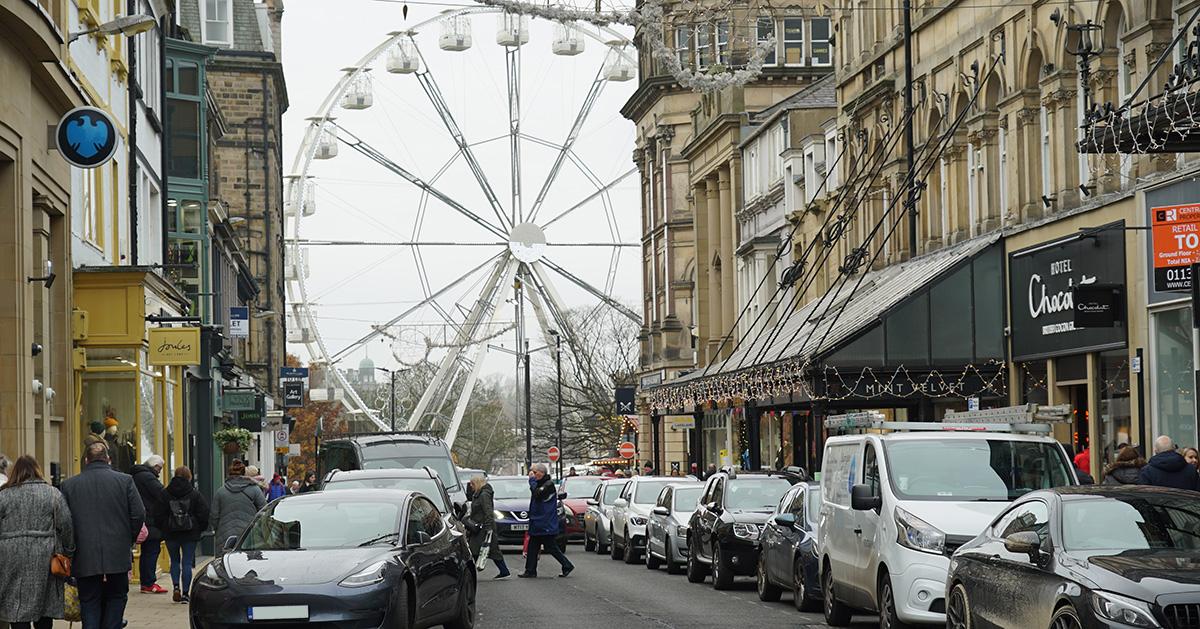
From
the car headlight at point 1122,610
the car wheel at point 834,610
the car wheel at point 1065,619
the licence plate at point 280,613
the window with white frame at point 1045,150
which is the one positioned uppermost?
the window with white frame at point 1045,150

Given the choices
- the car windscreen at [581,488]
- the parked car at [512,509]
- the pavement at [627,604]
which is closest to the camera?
the pavement at [627,604]

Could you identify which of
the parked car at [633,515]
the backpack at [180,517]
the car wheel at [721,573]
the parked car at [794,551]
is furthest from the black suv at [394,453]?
the parked car at [794,551]

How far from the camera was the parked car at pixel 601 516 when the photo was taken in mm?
40625

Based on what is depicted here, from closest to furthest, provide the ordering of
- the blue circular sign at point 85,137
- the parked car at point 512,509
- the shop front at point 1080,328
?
the blue circular sign at point 85,137
the shop front at point 1080,328
the parked car at point 512,509

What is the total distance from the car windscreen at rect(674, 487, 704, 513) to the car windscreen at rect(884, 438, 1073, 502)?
13.4 metres

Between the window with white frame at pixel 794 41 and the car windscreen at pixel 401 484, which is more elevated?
the window with white frame at pixel 794 41

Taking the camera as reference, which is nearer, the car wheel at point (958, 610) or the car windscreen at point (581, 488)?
the car wheel at point (958, 610)

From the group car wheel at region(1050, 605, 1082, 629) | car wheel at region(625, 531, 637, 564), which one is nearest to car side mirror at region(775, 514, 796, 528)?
car wheel at region(1050, 605, 1082, 629)

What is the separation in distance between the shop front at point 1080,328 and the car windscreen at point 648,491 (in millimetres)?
6836

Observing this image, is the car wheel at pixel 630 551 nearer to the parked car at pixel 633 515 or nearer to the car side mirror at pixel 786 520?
the parked car at pixel 633 515

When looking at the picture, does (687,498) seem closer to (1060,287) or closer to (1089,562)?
(1060,287)

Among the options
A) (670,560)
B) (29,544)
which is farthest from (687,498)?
(29,544)

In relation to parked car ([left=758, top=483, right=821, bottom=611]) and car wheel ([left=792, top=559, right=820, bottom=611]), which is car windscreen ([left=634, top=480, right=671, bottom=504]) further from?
car wheel ([left=792, top=559, right=820, bottom=611])

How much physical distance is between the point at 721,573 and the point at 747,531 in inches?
29.0
